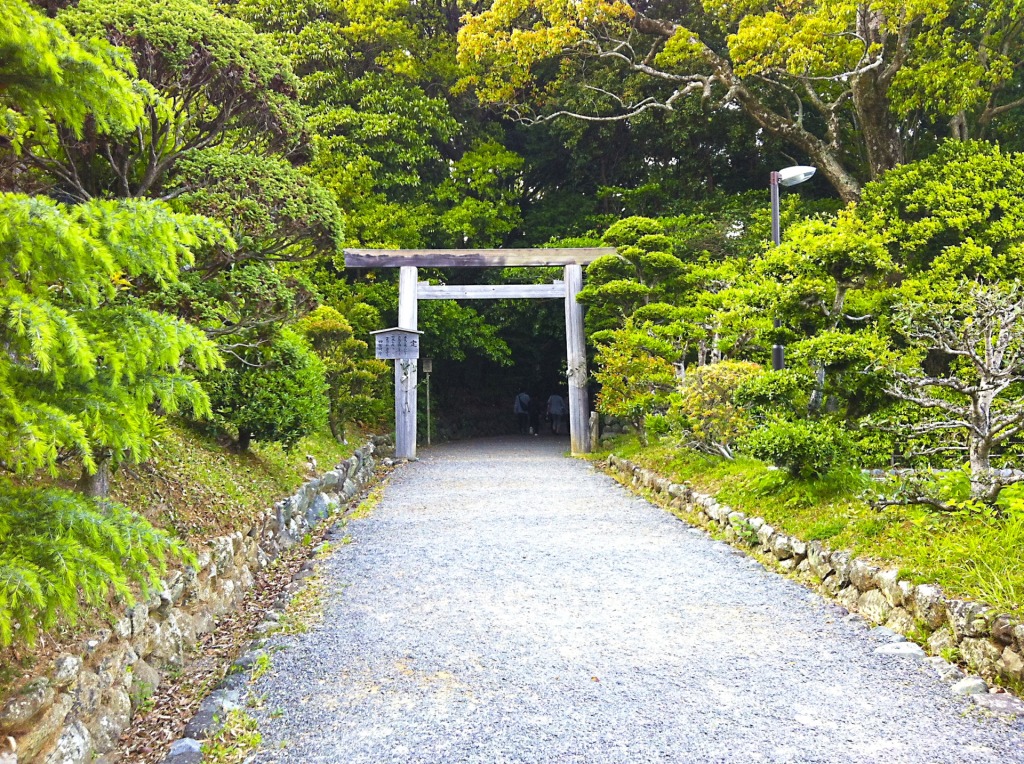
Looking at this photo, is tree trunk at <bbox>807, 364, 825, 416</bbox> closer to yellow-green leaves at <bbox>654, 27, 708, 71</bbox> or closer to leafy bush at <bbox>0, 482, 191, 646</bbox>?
leafy bush at <bbox>0, 482, 191, 646</bbox>

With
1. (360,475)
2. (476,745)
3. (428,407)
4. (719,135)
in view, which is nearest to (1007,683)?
(476,745)

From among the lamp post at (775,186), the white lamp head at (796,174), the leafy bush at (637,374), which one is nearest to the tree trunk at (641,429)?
the leafy bush at (637,374)

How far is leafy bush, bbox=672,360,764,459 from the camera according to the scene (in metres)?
6.84

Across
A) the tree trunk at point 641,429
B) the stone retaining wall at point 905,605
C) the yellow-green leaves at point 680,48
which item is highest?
Result: the yellow-green leaves at point 680,48

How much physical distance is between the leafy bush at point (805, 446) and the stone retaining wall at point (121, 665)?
11.4ft

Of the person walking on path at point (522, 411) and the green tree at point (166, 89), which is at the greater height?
the green tree at point (166, 89)

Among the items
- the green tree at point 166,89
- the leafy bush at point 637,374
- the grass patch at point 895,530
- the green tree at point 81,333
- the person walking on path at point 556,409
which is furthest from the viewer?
the person walking on path at point 556,409

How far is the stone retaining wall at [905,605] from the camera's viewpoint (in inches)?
103

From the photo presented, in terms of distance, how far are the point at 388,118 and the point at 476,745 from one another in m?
12.6

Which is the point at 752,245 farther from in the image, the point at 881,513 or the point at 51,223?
the point at 51,223

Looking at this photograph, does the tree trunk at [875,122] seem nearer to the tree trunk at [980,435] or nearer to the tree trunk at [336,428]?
the tree trunk at [980,435]

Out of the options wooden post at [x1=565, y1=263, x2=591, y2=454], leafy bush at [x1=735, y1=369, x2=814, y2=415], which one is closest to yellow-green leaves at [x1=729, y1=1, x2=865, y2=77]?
wooden post at [x1=565, y1=263, x2=591, y2=454]

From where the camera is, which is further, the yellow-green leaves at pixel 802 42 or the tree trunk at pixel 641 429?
the yellow-green leaves at pixel 802 42

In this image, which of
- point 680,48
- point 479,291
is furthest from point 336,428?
point 680,48
